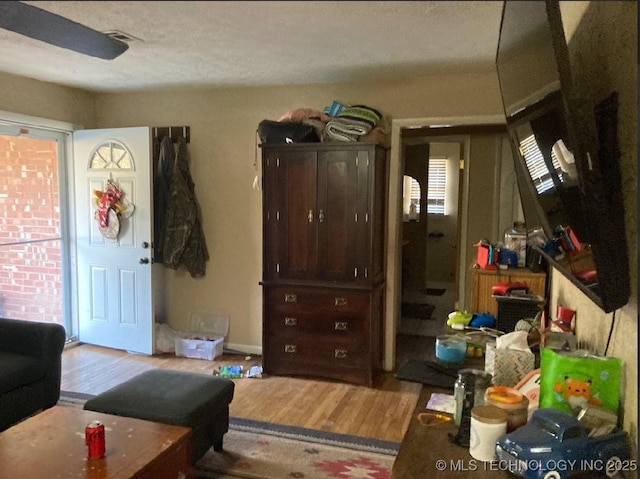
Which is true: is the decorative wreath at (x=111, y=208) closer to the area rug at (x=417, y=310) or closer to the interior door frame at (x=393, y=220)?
the interior door frame at (x=393, y=220)

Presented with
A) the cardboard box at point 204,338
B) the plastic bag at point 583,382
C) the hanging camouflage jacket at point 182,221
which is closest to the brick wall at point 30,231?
the hanging camouflage jacket at point 182,221

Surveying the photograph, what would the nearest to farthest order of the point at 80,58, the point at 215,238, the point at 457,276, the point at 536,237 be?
the point at 536,237 → the point at 80,58 → the point at 215,238 → the point at 457,276

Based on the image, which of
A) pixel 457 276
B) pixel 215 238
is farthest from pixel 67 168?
pixel 457 276

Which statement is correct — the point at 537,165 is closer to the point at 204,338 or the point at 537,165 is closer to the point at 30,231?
the point at 204,338

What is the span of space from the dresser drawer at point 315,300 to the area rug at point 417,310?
2.25m

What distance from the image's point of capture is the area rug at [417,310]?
5.70 meters

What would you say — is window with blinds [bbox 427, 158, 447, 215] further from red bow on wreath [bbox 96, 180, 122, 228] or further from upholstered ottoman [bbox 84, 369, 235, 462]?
upholstered ottoman [bbox 84, 369, 235, 462]

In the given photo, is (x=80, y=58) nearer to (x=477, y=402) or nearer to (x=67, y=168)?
(x=67, y=168)

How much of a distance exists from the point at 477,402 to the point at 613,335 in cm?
39

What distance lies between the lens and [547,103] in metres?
1.16

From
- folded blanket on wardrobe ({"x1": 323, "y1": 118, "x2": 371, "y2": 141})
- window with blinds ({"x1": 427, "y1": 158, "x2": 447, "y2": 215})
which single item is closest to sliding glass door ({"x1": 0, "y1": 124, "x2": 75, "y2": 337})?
folded blanket on wardrobe ({"x1": 323, "y1": 118, "x2": 371, "y2": 141})

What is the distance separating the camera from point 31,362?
115 inches

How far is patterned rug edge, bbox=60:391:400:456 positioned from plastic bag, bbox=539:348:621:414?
1573mm

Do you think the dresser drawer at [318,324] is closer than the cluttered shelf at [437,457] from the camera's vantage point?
No
